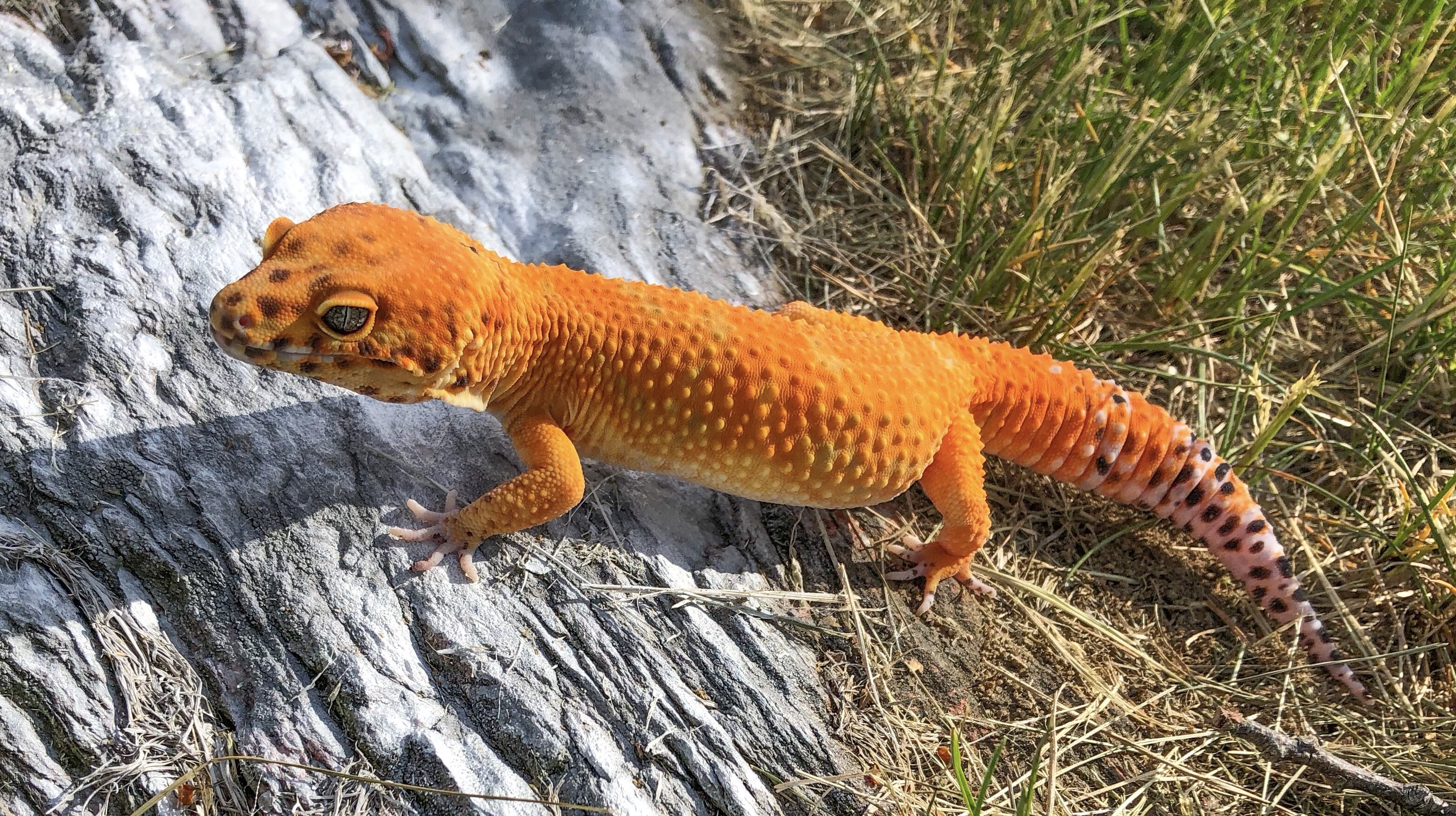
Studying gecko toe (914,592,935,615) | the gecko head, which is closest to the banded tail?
gecko toe (914,592,935,615)

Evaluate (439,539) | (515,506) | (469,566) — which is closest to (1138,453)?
(515,506)

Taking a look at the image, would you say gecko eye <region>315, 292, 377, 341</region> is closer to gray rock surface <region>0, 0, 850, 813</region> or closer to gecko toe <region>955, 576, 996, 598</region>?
gray rock surface <region>0, 0, 850, 813</region>

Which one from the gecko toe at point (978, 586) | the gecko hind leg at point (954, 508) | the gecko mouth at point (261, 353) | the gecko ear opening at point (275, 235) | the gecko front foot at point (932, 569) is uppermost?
the gecko ear opening at point (275, 235)

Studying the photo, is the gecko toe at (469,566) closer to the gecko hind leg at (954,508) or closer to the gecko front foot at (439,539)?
the gecko front foot at (439,539)

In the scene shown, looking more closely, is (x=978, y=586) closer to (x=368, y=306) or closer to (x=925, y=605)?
(x=925, y=605)

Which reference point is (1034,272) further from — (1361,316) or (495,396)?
(495,396)

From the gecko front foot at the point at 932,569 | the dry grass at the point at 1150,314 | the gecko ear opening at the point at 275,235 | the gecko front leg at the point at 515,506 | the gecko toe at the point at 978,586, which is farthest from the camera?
the gecko toe at the point at 978,586

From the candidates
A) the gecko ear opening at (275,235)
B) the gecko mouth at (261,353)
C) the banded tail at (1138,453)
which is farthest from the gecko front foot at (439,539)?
the banded tail at (1138,453)
